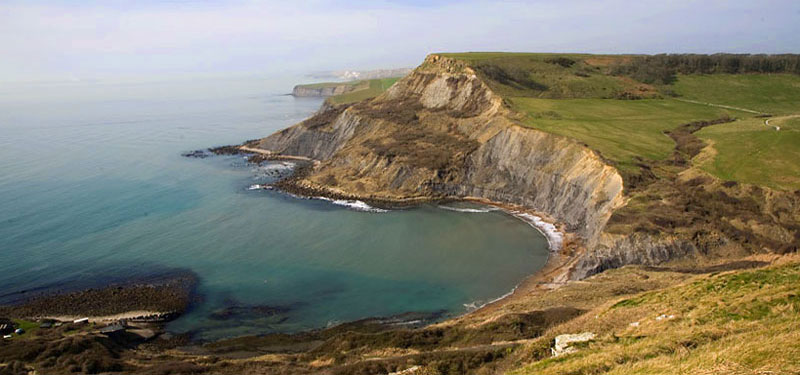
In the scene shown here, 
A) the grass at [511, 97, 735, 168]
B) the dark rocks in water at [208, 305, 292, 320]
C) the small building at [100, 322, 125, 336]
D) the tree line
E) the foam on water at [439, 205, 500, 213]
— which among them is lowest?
the dark rocks in water at [208, 305, 292, 320]

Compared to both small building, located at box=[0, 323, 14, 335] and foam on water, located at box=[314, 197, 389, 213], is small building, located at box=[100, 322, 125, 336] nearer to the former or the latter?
small building, located at box=[0, 323, 14, 335]

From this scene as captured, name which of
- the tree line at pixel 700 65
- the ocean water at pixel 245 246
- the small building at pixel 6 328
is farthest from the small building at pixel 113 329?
the tree line at pixel 700 65

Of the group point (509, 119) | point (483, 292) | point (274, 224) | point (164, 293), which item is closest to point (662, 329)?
point (483, 292)

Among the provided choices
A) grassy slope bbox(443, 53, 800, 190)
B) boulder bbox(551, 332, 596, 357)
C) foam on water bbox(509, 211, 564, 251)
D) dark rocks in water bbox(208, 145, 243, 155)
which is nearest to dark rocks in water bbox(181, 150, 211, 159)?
dark rocks in water bbox(208, 145, 243, 155)

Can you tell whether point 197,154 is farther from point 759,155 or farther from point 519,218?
point 759,155

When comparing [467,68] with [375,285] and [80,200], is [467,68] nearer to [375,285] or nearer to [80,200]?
[375,285]
